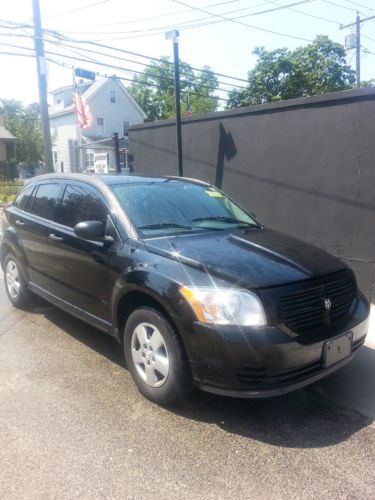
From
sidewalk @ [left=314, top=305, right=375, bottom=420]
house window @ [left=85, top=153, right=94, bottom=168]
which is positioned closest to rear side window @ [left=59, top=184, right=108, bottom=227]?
sidewalk @ [left=314, top=305, right=375, bottom=420]

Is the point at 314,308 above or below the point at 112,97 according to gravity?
below

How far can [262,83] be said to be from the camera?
3566cm

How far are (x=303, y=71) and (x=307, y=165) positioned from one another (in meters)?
31.8

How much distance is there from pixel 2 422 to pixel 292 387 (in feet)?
6.49

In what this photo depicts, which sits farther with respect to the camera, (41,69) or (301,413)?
(41,69)

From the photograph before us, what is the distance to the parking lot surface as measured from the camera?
2520mm

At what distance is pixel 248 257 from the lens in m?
3.31

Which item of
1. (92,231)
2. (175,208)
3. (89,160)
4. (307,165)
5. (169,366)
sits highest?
(89,160)

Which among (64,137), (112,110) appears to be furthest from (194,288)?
(64,137)

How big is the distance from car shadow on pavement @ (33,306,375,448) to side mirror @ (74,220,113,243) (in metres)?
1.45

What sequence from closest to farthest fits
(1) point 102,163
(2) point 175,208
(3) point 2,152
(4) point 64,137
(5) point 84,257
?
1. (5) point 84,257
2. (2) point 175,208
3. (1) point 102,163
4. (3) point 2,152
5. (4) point 64,137

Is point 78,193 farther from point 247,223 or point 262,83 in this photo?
point 262,83

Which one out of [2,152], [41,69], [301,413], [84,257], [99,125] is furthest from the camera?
[99,125]

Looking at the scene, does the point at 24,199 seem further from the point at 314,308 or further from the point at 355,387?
the point at 355,387
